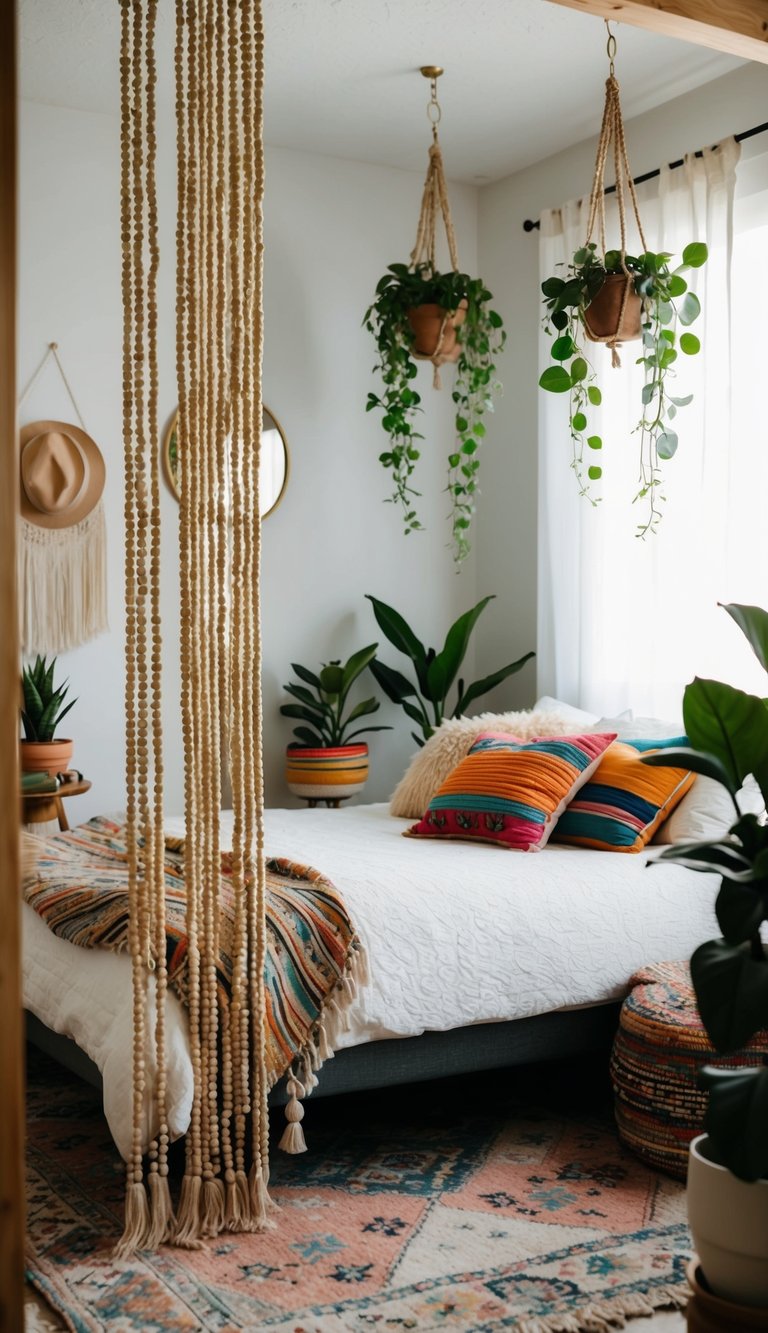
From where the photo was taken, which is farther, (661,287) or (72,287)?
(72,287)

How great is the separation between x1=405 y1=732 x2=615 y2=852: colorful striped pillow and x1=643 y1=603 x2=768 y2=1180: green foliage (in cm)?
136

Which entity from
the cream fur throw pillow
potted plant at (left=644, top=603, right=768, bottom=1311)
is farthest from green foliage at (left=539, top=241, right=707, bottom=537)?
potted plant at (left=644, top=603, right=768, bottom=1311)

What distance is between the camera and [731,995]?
1816 mm

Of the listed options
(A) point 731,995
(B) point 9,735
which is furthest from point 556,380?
(B) point 9,735

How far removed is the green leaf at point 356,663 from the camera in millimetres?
4902

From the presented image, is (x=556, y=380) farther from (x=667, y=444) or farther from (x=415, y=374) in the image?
(x=415, y=374)

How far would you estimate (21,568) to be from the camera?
4379 mm

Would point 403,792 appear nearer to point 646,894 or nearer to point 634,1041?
point 646,894

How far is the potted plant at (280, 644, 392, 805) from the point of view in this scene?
474cm

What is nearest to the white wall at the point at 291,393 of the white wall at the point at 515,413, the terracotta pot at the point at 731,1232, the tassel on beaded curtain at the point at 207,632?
the white wall at the point at 515,413

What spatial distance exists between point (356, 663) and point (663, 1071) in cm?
244

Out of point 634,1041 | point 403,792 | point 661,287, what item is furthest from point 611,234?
point 634,1041

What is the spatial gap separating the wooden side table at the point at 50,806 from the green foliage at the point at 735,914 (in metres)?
2.47

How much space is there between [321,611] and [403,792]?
4.05 ft
